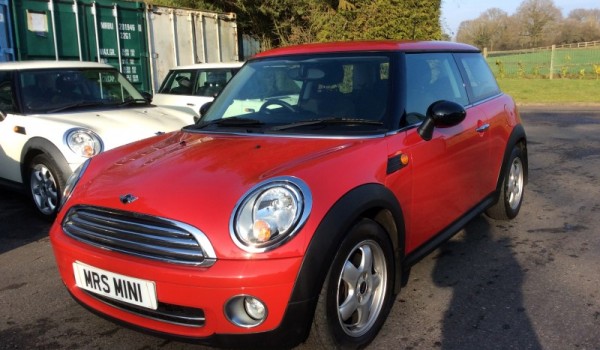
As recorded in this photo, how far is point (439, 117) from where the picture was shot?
317 cm

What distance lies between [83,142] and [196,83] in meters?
3.76


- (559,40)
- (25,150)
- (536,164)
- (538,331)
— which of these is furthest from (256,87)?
(559,40)

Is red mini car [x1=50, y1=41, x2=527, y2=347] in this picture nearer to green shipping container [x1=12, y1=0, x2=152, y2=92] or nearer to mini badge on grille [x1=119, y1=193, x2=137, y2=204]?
mini badge on grille [x1=119, y1=193, x2=137, y2=204]

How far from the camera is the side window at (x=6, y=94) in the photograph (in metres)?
5.82

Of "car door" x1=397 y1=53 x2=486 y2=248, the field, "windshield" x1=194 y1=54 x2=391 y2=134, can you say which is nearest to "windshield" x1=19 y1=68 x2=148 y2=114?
"windshield" x1=194 y1=54 x2=391 y2=134

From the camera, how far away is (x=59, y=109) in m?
5.78

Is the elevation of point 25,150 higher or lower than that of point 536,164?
higher

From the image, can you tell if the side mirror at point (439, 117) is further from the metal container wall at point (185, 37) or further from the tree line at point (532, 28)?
the tree line at point (532, 28)

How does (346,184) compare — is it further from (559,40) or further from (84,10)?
(559,40)

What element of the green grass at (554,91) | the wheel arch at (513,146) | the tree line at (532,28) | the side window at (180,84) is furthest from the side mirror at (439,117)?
the tree line at (532,28)

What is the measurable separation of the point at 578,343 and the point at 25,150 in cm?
508

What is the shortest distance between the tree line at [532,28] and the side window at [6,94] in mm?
60502

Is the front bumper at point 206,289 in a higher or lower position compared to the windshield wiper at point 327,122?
lower

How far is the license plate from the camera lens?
2430 mm
